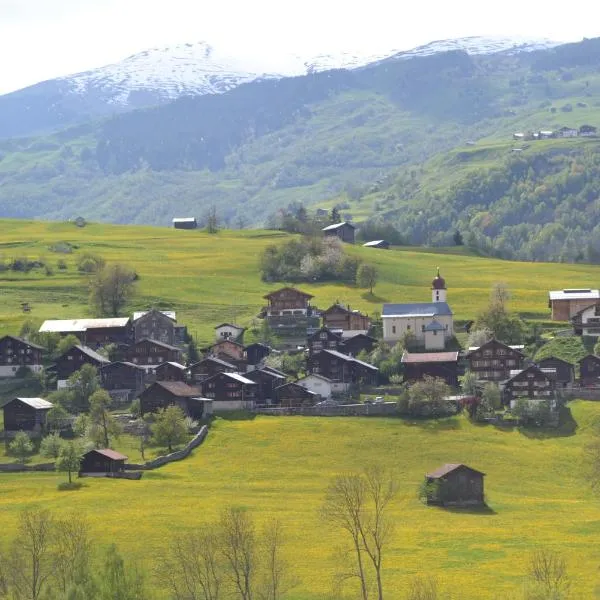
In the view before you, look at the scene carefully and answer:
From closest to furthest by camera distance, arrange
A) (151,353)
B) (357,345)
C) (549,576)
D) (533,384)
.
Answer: (549,576) < (533,384) < (151,353) < (357,345)

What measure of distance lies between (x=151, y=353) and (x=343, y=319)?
24.1m

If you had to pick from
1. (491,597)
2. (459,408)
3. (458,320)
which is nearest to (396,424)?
(459,408)

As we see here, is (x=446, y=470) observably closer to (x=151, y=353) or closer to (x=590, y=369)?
(x=590, y=369)

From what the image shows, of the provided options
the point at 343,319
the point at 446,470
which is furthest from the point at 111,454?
the point at 343,319

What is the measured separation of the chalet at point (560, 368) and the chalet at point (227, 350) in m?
30.9

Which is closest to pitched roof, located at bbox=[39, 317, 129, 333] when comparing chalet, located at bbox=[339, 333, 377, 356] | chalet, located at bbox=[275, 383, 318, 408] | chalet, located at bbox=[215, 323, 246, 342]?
chalet, located at bbox=[215, 323, 246, 342]

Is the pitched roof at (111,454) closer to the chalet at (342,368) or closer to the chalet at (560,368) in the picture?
the chalet at (342,368)

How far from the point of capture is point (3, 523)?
106m

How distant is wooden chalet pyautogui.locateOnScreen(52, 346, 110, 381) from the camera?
160 m

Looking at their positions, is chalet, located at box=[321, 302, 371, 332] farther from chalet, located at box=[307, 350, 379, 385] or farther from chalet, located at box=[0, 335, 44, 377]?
chalet, located at box=[0, 335, 44, 377]

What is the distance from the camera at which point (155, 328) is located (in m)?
173

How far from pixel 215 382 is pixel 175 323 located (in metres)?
27.9

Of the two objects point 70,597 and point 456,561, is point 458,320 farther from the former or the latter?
point 70,597

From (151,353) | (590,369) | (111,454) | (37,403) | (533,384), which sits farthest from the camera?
(151,353)
